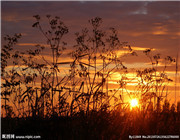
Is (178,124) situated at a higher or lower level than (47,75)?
lower

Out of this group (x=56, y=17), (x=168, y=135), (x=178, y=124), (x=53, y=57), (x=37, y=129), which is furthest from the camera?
(x=56, y=17)

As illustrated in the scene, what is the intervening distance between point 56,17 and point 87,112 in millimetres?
3472

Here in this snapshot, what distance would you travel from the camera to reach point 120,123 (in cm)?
685

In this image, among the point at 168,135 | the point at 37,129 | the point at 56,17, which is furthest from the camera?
the point at 56,17

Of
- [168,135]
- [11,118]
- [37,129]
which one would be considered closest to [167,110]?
[168,135]

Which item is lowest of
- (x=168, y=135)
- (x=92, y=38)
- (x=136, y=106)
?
(x=168, y=135)

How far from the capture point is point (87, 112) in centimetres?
696

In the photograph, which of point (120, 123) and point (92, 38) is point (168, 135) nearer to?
point (120, 123)

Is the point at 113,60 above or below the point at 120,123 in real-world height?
above

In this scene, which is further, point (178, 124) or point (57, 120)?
point (178, 124)

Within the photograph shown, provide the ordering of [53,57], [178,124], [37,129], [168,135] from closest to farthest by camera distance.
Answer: [37,129] → [168,135] → [178,124] → [53,57]

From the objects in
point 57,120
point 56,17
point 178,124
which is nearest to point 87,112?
point 57,120

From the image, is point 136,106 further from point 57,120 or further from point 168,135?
point 57,120

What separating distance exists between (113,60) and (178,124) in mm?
2689
